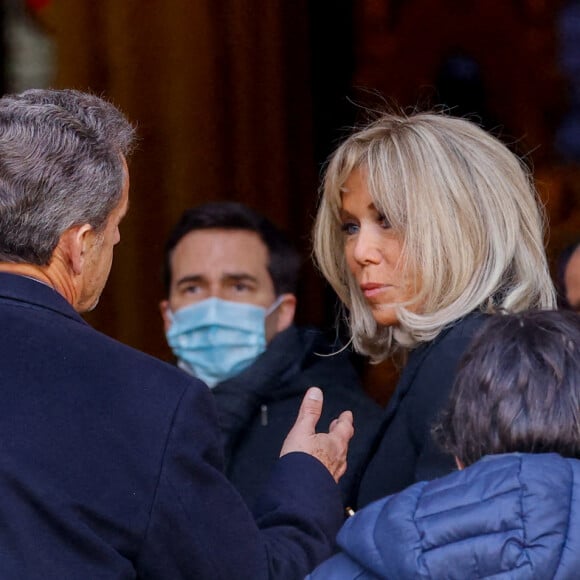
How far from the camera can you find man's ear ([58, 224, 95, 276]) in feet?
7.04

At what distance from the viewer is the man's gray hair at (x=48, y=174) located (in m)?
2.09

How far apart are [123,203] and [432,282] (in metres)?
0.69

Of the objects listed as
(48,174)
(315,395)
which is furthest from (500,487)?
(48,174)

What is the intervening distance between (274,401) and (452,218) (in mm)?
1491

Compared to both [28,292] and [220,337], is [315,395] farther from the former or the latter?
[220,337]

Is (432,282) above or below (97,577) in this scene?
above

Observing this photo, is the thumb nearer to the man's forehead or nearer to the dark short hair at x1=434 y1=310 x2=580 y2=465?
the dark short hair at x1=434 y1=310 x2=580 y2=465

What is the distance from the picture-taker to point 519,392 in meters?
1.93

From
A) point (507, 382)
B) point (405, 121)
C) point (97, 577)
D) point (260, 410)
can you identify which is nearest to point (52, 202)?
point (97, 577)

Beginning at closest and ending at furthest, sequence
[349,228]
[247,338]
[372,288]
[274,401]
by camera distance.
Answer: [372,288] < [349,228] < [274,401] < [247,338]

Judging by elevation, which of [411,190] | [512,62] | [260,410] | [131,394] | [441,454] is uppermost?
[512,62]

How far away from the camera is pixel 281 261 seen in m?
4.32

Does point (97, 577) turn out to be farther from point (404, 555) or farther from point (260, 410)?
point (260, 410)

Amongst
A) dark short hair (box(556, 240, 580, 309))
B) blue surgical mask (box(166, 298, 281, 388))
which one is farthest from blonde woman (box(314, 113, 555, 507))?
dark short hair (box(556, 240, 580, 309))
